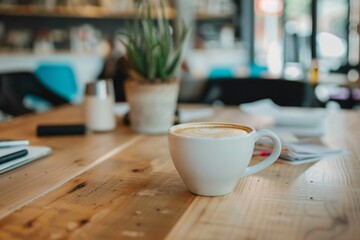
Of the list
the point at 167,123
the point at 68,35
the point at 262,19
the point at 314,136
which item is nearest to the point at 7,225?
the point at 167,123

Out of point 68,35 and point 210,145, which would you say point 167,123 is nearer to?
point 210,145

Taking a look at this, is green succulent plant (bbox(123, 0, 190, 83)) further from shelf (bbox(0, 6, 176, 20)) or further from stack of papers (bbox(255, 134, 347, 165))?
shelf (bbox(0, 6, 176, 20))

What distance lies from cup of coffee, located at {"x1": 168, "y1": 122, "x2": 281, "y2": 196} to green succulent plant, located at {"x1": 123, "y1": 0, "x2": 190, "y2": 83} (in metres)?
0.54

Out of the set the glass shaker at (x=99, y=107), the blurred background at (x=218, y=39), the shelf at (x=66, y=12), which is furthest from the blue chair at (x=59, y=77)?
the glass shaker at (x=99, y=107)

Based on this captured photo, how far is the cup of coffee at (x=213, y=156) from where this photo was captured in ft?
2.17

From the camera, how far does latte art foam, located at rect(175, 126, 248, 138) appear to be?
27.2 inches

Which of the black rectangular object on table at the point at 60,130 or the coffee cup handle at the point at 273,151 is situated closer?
the coffee cup handle at the point at 273,151

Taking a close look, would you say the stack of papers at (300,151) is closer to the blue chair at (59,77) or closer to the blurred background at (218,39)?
the blurred background at (218,39)

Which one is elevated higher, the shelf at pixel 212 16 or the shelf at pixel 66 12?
the shelf at pixel 66 12

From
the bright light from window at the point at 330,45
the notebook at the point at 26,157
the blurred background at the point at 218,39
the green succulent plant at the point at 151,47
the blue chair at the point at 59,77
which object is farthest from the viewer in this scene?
the bright light from window at the point at 330,45

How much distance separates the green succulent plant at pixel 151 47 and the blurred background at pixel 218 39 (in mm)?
2407

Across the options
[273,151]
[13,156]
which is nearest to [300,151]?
[273,151]

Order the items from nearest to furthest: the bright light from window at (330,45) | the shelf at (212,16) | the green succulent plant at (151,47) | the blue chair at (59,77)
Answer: the green succulent plant at (151,47) < the blue chair at (59,77) < the shelf at (212,16) < the bright light from window at (330,45)

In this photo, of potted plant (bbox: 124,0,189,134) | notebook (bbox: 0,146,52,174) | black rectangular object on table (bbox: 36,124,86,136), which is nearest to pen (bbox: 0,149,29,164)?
notebook (bbox: 0,146,52,174)
